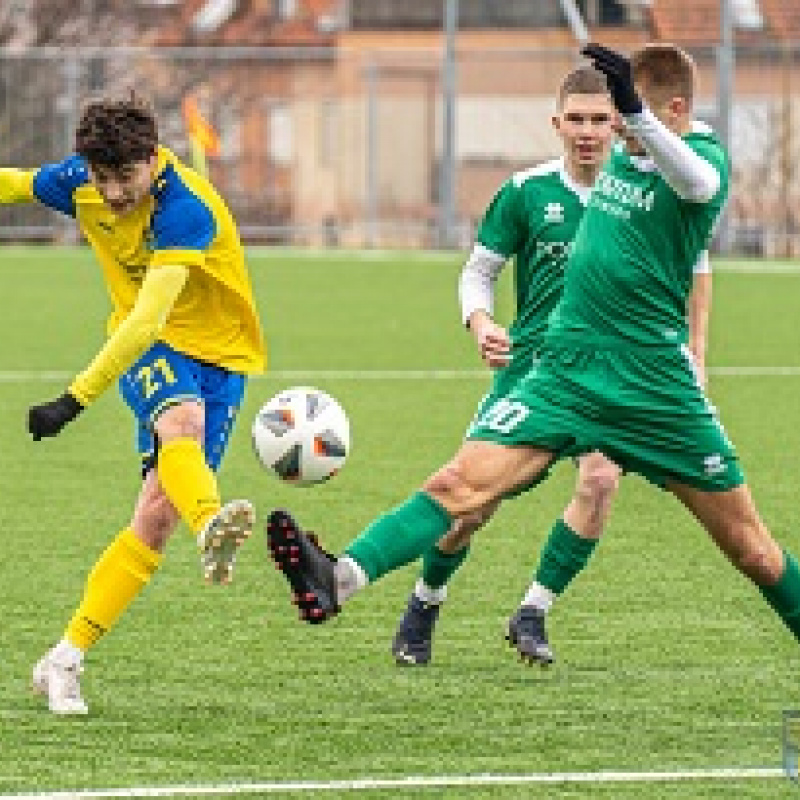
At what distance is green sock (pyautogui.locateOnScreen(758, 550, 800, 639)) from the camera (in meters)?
8.12

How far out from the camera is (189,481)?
8.12m

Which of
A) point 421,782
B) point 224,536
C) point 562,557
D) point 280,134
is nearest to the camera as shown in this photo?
point 421,782

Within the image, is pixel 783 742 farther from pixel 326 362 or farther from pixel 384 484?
pixel 326 362

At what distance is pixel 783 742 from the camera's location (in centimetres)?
763

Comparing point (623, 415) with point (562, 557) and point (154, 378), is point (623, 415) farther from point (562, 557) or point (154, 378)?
point (562, 557)

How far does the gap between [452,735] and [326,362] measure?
12604 mm

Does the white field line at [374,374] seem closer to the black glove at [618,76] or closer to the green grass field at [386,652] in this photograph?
the green grass field at [386,652]

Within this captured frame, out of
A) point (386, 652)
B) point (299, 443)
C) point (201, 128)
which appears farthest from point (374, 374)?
point (201, 128)

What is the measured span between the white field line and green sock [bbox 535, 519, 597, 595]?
9.84 metres

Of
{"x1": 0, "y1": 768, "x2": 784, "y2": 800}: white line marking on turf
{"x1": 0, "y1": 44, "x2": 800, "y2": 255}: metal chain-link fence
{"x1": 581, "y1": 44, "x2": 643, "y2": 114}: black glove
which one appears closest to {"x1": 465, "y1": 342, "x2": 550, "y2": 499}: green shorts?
{"x1": 581, "y1": 44, "x2": 643, "y2": 114}: black glove

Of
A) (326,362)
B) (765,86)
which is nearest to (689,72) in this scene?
(326,362)

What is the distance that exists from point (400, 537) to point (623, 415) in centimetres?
72

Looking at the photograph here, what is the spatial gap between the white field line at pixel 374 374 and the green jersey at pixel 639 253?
11310mm

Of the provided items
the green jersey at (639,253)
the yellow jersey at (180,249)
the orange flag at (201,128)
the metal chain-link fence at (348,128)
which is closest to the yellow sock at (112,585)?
the yellow jersey at (180,249)
